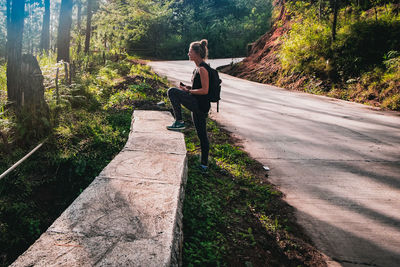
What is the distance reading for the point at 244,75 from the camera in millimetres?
18828

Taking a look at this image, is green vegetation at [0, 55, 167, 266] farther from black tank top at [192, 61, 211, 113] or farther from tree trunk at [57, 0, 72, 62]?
tree trunk at [57, 0, 72, 62]

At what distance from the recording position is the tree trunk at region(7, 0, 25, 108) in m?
5.28

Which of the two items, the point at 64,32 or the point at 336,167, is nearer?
the point at 336,167

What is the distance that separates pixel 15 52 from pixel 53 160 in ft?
9.68

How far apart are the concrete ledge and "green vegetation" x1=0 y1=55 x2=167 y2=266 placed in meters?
0.91

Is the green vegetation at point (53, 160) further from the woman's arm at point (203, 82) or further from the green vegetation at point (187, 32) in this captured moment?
the green vegetation at point (187, 32)

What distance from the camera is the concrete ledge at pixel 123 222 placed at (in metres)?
1.88

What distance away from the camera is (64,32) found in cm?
1066

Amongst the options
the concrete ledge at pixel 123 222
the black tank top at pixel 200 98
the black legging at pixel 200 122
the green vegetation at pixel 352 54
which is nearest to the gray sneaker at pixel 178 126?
the black legging at pixel 200 122

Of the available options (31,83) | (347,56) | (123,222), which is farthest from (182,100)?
(347,56)

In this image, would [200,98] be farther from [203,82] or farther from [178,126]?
[178,126]

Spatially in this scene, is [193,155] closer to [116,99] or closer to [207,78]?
[207,78]

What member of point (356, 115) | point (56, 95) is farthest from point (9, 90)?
point (356, 115)

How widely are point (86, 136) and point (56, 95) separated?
5.50 ft
